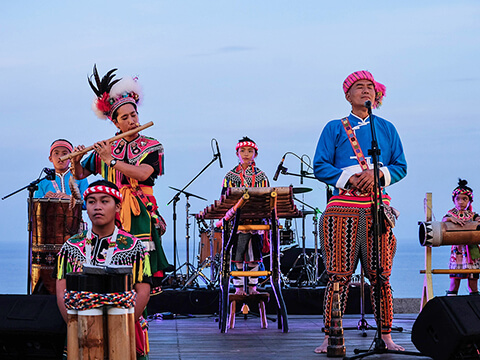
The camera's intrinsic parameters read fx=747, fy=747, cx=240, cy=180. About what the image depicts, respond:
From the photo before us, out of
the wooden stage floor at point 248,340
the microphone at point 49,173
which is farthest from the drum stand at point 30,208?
the wooden stage floor at point 248,340

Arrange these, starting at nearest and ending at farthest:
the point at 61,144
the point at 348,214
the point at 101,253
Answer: the point at 101,253, the point at 348,214, the point at 61,144

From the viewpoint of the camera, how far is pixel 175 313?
822 cm

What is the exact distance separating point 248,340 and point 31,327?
1958 millimetres

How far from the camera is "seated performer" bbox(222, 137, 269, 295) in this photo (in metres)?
7.27

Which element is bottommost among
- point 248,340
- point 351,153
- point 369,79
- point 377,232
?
point 248,340

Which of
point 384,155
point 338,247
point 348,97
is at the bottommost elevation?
point 338,247

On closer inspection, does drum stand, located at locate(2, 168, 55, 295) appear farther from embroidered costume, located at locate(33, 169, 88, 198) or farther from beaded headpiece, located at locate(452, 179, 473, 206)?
beaded headpiece, located at locate(452, 179, 473, 206)

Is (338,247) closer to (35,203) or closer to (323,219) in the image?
(323,219)

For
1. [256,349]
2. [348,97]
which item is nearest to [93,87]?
[348,97]

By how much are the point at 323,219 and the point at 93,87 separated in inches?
65.5

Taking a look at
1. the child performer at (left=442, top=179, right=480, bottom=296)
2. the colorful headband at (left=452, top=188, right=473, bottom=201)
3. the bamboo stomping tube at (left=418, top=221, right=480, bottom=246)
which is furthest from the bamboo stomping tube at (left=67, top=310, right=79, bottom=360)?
the colorful headband at (left=452, top=188, right=473, bottom=201)

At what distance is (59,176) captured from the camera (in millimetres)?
6672

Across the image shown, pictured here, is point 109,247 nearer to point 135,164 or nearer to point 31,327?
point 31,327

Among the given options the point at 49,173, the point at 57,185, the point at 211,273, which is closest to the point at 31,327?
the point at 49,173
